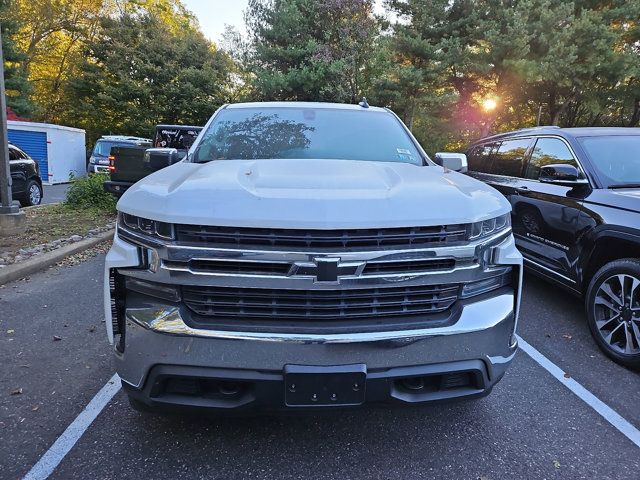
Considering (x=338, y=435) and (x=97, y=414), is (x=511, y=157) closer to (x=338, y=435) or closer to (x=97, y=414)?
(x=338, y=435)

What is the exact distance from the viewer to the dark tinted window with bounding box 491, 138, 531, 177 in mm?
5387

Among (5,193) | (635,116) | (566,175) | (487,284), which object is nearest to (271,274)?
(487,284)

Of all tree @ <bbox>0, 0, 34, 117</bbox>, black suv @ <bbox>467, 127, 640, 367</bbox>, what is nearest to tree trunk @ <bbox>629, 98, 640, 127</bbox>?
black suv @ <bbox>467, 127, 640, 367</bbox>

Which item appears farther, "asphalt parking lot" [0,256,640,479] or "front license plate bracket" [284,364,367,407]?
"asphalt parking lot" [0,256,640,479]

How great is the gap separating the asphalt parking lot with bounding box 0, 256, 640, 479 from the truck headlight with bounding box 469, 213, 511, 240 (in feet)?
3.30

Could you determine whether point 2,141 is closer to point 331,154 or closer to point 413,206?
point 331,154

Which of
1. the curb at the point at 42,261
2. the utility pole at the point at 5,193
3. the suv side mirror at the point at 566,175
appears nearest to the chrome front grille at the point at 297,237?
the suv side mirror at the point at 566,175

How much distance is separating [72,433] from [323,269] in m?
1.75

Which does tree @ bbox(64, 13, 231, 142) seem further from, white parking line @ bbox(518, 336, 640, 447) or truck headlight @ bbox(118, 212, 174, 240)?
truck headlight @ bbox(118, 212, 174, 240)

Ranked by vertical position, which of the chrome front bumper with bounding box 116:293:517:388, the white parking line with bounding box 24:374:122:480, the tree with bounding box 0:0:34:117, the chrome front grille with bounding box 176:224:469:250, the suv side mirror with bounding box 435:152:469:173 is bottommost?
the white parking line with bounding box 24:374:122:480

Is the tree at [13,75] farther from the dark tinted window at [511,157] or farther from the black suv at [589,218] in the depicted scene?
the black suv at [589,218]

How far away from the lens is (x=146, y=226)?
6.74ft

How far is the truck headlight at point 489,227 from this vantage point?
2.13 m

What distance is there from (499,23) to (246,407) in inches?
754
